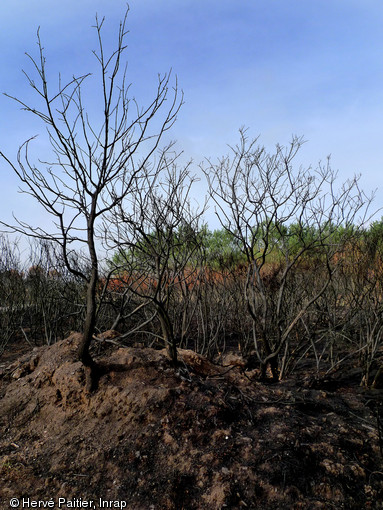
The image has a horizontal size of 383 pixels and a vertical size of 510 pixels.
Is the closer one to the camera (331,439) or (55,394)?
(331,439)

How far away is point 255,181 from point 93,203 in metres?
Answer: 2.13

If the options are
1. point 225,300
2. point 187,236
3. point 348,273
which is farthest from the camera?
point 348,273

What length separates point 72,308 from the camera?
7.88 metres

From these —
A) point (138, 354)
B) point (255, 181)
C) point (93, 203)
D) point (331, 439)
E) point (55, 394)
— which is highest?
point (255, 181)

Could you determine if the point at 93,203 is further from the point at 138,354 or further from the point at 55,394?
the point at 55,394

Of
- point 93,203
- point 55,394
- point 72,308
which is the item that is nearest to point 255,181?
point 93,203

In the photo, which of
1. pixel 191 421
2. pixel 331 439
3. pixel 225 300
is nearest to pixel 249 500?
pixel 191 421

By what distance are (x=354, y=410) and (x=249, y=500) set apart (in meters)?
1.80

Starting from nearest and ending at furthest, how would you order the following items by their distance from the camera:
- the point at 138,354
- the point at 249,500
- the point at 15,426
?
1. the point at 249,500
2. the point at 15,426
3. the point at 138,354

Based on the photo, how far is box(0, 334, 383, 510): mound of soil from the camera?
295cm

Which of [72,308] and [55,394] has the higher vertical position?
[72,308]

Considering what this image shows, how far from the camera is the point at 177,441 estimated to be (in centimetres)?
329

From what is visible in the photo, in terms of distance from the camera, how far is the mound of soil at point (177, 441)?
2947 mm

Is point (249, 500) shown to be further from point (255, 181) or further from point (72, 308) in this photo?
point (72, 308)
